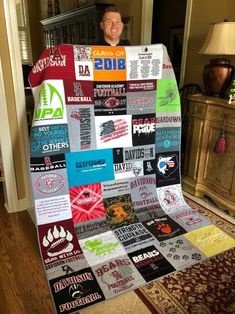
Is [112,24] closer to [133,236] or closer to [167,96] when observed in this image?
[167,96]

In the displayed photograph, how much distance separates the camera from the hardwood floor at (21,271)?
1.32 metres

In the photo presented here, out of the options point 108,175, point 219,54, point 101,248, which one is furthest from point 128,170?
point 219,54

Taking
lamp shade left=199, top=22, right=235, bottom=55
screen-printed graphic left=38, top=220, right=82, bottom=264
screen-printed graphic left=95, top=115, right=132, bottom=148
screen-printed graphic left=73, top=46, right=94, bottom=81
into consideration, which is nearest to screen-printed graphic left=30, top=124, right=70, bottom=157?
screen-printed graphic left=95, top=115, right=132, bottom=148

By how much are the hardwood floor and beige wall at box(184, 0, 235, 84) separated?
2.02 metres

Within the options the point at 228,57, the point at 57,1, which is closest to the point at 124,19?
the point at 228,57

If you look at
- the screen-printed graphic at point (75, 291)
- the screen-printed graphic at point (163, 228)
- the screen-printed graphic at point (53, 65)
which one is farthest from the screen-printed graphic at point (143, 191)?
the screen-printed graphic at point (53, 65)

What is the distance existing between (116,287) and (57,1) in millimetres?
4762

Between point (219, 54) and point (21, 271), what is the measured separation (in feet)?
6.74

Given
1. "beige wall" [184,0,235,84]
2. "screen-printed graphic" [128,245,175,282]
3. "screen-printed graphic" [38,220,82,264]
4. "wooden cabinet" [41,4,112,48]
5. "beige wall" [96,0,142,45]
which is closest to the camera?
"screen-printed graphic" [128,245,175,282]

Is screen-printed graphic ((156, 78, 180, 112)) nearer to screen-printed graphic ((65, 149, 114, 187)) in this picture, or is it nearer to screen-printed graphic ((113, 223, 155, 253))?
screen-printed graphic ((65, 149, 114, 187))

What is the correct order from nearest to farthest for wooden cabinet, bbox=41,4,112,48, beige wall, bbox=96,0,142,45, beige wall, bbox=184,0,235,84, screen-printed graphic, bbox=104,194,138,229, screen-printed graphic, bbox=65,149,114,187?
screen-printed graphic, bbox=65,149,114,187
screen-printed graphic, bbox=104,194,138,229
beige wall, bbox=184,0,235,84
beige wall, bbox=96,0,142,45
wooden cabinet, bbox=41,4,112,48

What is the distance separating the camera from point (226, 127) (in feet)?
6.50

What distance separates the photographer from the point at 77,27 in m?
3.63

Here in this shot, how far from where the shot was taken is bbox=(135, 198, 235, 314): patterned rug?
1.29 meters
